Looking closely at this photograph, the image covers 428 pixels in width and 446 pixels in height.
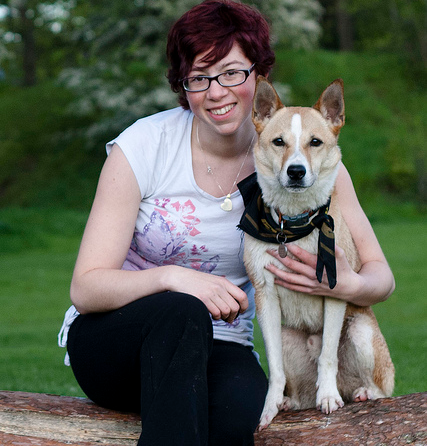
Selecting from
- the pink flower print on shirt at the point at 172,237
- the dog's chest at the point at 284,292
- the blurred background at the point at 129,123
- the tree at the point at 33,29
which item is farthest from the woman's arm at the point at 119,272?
the tree at the point at 33,29

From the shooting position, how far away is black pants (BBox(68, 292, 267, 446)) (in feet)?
6.26

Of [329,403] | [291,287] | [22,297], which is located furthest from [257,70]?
[22,297]

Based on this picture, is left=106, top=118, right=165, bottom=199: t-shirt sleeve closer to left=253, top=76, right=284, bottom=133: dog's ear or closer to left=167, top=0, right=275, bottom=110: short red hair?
left=167, top=0, right=275, bottom=110: short red hair

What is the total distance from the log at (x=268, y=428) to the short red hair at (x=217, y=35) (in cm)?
137

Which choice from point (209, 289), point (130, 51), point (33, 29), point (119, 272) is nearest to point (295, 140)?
point (209, 289)

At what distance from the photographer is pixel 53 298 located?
7.97m

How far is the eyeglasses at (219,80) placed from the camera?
2494 millimetres

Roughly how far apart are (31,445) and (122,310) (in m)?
0.57

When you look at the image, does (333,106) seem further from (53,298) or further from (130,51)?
(130,51)

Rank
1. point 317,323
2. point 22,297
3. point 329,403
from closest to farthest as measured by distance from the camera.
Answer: point 329,403 → point 317,323 → point 22,297

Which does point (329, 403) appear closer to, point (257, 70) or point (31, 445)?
point (31, 445)

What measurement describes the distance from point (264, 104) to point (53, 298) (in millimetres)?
5903

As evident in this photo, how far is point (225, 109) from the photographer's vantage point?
8.32 feet

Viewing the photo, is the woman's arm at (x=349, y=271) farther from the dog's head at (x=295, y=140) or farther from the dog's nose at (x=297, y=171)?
the dog's nose at (x=297, y=171)
